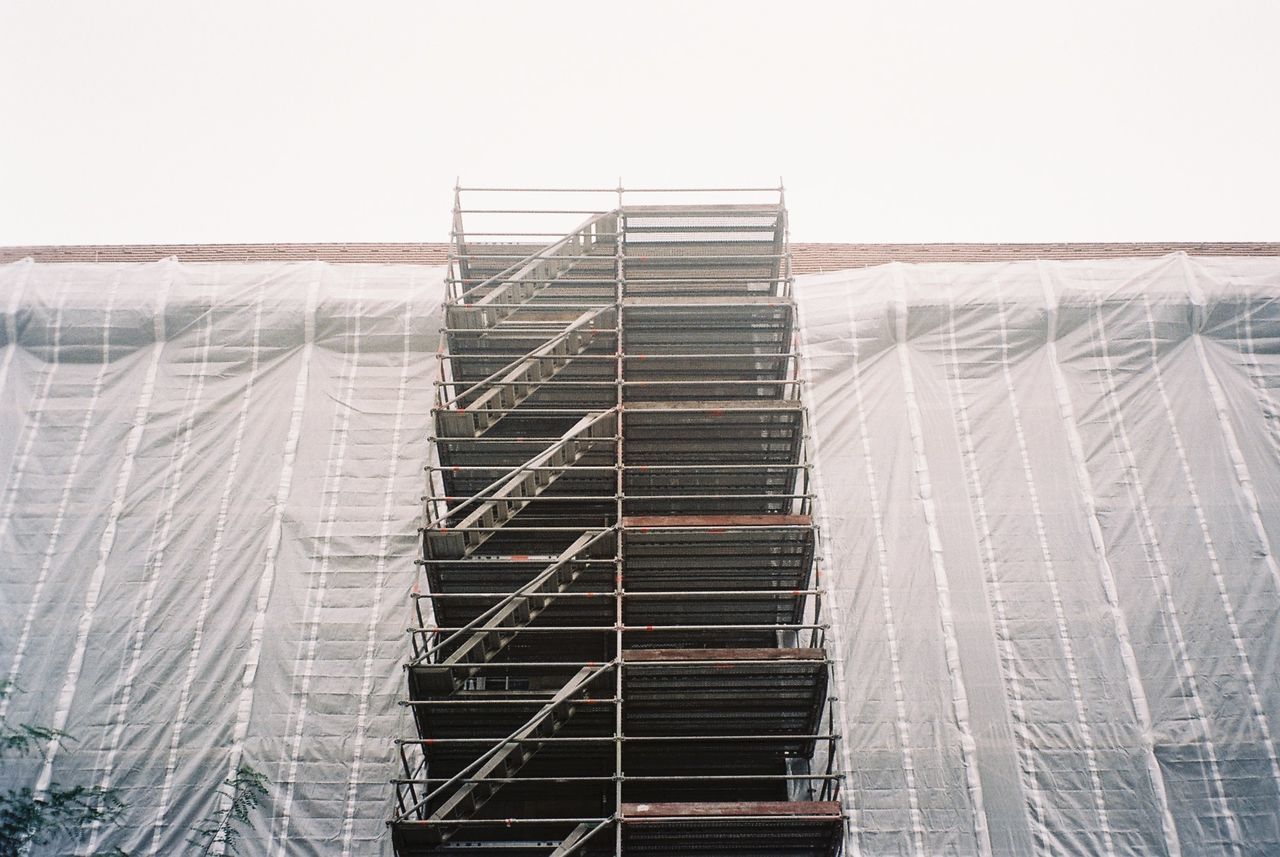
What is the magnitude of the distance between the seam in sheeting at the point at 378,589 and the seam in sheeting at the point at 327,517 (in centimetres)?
67

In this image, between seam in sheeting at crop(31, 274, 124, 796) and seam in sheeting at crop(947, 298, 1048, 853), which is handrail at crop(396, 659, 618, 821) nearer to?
seam in sheeting at crop(31, 274, 124, 796)

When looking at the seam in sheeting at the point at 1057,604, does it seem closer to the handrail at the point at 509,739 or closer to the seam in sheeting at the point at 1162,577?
the seam in sheeting at the point at 1162,577

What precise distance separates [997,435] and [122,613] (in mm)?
12362

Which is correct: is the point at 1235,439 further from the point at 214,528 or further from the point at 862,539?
the point at 214,528

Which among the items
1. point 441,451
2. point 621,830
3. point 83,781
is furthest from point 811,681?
point 83,781

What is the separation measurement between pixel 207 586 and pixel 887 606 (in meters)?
9.09

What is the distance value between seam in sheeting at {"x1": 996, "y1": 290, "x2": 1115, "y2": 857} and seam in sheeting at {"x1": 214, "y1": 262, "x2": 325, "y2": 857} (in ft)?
34.0

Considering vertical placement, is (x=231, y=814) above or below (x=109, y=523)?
below

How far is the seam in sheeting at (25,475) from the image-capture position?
517 inches

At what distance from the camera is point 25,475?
1462 cm

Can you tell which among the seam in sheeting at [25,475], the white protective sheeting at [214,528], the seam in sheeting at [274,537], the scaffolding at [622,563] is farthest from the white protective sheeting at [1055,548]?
the seam in sheeting at [25,475]

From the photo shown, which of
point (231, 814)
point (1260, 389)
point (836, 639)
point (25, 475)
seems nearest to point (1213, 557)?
point (1260, 389)

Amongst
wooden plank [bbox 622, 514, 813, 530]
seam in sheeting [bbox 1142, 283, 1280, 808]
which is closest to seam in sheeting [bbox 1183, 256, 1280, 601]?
seam in sheeting [bbox 1142, 283, 1280, 808]

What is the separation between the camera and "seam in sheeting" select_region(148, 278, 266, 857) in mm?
12328
